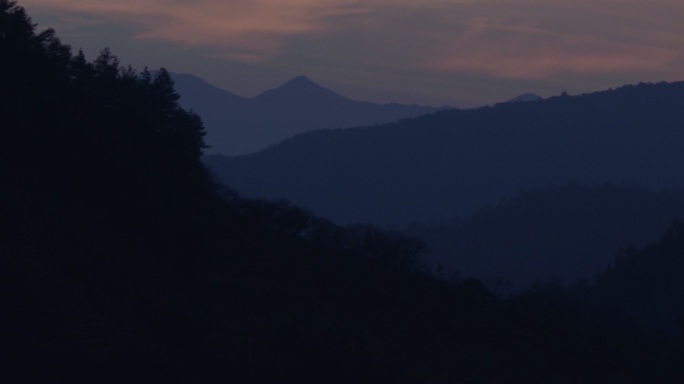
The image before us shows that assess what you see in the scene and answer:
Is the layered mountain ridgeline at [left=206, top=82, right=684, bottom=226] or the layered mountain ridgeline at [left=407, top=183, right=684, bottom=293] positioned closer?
the layered mountain ridgeline at [left=407, top=183, right=684, bottom=293]

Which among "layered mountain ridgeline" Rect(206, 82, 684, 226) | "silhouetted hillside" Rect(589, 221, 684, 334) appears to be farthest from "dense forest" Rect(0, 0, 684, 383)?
"layered mountain ridgeline" Rect(206, 82, 684, 226)

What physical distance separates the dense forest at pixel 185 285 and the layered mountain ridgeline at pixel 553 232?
46.1 meters

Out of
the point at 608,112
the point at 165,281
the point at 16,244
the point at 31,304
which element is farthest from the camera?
the point at 608,112

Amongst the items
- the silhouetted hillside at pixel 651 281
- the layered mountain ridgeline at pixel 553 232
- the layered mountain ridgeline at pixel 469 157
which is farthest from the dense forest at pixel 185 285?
the layered mountain ridgeline at pixel 469 157

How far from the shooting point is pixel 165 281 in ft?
77.6

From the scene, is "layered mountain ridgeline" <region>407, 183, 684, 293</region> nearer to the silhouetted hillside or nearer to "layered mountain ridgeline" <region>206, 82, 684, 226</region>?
"layered mountain ridgeline" <region>206, 82, 684, 226</region>

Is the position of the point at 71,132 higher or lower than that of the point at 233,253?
higher

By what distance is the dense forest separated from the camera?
16016 mm

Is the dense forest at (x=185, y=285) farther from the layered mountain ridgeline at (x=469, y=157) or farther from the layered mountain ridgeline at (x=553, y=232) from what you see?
the layered mountain ridgeline at (x=469, y=157)

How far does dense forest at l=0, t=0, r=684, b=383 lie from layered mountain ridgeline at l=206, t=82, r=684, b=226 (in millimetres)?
64519

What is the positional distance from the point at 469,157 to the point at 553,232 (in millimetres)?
33323

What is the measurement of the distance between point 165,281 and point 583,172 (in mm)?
102798

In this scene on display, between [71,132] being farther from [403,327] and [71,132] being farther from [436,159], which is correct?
[436,159]

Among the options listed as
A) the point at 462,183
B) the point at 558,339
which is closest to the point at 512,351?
the point at 558,339
